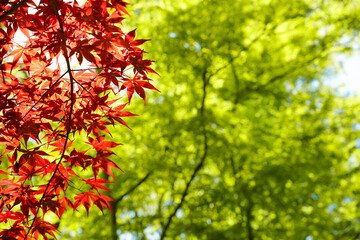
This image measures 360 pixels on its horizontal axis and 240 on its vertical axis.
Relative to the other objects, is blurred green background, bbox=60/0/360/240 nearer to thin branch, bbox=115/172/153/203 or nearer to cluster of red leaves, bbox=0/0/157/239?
thin branch, bbox=115/172/153/203

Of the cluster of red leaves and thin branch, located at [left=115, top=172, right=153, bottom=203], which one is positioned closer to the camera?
the cluster of red leaves

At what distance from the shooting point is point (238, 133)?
466cm

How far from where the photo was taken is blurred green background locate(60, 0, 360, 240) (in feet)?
15.0

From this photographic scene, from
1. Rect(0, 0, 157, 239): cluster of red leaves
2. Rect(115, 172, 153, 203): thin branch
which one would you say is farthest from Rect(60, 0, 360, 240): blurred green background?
Rect(0, 0, 157, 239): cluster of red leaves

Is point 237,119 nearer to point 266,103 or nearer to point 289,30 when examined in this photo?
point 266,103

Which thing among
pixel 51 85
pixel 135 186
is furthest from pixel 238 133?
pixel 51 85

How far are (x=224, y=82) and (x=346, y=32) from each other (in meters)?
2.71

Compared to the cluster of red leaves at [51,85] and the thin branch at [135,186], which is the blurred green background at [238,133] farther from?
the cluster of red leaves at [51,85]

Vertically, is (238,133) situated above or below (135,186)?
above

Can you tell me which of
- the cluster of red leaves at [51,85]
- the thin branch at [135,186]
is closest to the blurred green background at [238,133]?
the thin branch at [135,186]

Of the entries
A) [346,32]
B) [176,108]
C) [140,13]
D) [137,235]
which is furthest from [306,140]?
[140,13]

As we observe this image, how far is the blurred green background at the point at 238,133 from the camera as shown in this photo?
4578 millimetres

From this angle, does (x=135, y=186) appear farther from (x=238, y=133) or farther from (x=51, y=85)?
(x=51, y=85)

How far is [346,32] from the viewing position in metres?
5.98
